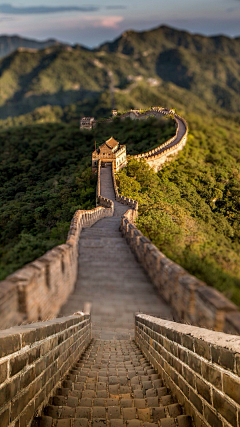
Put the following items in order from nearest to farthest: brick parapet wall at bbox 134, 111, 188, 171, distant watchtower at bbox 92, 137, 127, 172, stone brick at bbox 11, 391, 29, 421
Result: stone brick at bbox 11, 391, 29, 421, distant watchtower at bbox 92, 137, 127, 172, brick parapet wall at bbox 134, 111, 188, 171

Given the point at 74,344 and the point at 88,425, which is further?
the point at 74,344

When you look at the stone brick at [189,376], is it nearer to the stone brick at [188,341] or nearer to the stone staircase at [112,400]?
the stone brick at [188,341]

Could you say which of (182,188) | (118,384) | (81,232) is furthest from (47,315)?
(182,188)

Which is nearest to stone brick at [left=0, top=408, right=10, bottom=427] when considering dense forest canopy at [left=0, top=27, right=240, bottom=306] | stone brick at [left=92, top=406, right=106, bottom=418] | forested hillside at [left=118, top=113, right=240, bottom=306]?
Answer: stone brick at [left=92, top=406, right=106, bottom=418]

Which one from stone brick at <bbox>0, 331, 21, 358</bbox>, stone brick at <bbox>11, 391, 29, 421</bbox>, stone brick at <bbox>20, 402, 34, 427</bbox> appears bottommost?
stone brick at <bbox>20, 402, 34, 427</bbox>

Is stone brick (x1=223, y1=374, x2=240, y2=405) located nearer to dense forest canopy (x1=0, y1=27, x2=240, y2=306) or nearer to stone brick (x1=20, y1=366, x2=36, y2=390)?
dense forest canopy (x1=0, y1=27, x2=240, y2=306)

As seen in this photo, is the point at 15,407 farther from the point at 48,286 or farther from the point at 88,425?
the point at 48,286

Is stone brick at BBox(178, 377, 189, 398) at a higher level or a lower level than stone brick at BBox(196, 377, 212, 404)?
lower
